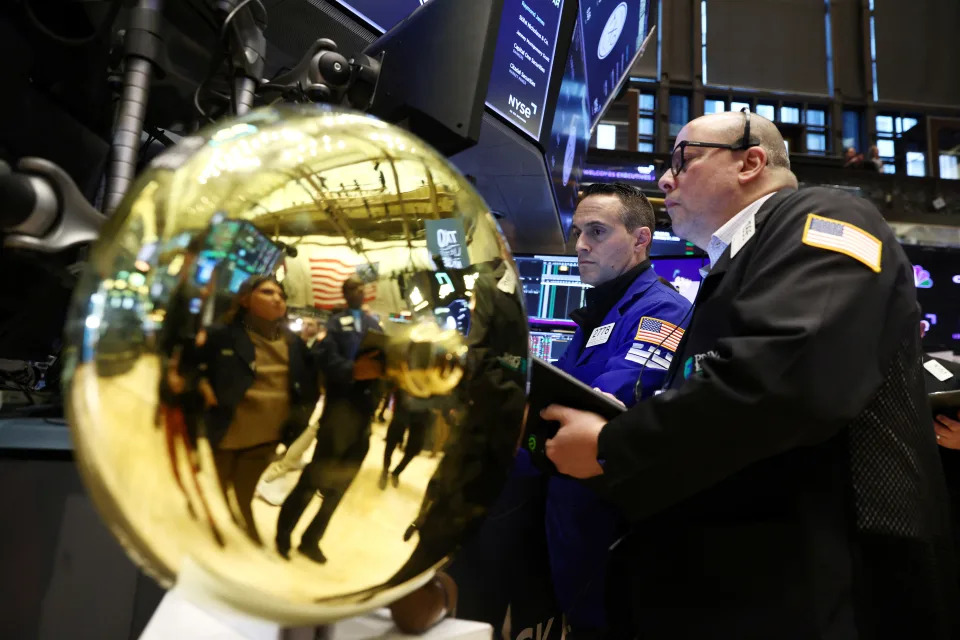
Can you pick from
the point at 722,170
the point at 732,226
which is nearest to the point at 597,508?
the point at 732,226

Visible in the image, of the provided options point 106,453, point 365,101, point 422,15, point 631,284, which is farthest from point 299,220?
point 631,284

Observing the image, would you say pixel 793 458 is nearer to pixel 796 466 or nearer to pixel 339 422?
pixel 796 466

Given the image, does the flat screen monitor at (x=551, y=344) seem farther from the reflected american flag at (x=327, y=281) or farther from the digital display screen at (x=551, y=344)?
the reflected american flag at (x=327, y=281)

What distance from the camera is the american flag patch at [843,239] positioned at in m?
0.92

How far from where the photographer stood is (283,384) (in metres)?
0.38

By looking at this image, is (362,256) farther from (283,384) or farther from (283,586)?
(283,586)

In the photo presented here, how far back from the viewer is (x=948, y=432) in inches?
64.9

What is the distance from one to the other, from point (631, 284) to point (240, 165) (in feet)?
6.08

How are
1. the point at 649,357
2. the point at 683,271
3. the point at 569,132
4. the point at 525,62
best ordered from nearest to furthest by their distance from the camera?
the point at 649,357 < the point at 525,62 < the point at 569,132 < the point at 683,271

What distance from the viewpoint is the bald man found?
0.83 m

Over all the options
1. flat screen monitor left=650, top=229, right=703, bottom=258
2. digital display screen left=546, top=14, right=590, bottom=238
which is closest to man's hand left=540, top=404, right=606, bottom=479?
digital display screen left=546, top=14, right=590, bottom=238

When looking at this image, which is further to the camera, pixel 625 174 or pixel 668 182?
pixel 625 174

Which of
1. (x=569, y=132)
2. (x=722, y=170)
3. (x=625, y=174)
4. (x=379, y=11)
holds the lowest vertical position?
(x=722, y=170)

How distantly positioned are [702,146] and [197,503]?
1.37 m
